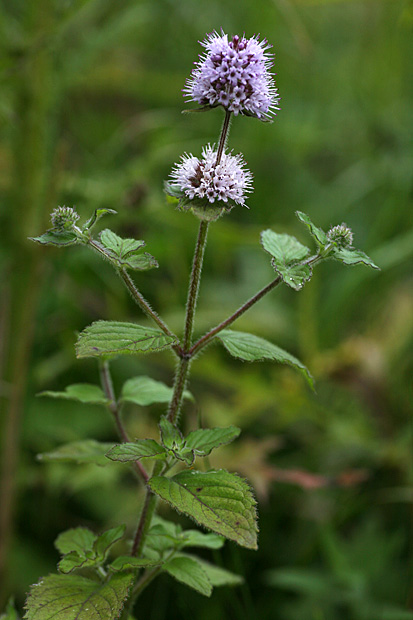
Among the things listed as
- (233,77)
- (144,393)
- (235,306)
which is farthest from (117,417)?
(235,306)

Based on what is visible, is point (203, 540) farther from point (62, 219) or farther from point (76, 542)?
point (62, 219)

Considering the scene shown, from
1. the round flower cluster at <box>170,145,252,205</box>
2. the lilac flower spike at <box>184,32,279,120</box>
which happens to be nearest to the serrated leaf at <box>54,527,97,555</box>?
the round flower cluster at <box>170,145,252,205</box>

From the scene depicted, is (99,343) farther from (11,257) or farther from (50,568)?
(50,568)

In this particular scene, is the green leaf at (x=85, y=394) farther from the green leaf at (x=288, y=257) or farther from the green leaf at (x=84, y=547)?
the green leaf at (x=288, y=257)

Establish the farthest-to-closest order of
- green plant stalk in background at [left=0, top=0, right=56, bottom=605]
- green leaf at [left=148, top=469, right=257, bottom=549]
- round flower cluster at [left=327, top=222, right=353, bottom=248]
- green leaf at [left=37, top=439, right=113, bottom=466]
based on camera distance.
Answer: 1. green plant stalk in background at [left=0, top=0, right=56, bottom=605]
2. green leaf at [left=37, top=439, right=113, bottom=466]
3. round flower cluster at [left=327, top=222, right=353, bottom=248]
4. green leaf at [left=148, top=469, right=257, bottom=549]

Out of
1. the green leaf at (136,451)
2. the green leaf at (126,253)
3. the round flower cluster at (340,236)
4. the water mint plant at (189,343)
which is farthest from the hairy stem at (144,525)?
the round flower cluster at (340,236)

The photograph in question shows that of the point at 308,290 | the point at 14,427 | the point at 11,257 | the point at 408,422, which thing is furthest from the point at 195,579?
the point at 308,290

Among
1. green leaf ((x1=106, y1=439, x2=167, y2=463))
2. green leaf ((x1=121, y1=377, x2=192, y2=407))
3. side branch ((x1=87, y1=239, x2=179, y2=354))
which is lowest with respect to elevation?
green leaf ((x1=106, y1=439, x2=167, y2=463))

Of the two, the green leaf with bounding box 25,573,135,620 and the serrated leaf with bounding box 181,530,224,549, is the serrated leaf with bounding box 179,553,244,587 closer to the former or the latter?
the serrated leaf with bounding box 181,530,224,549
